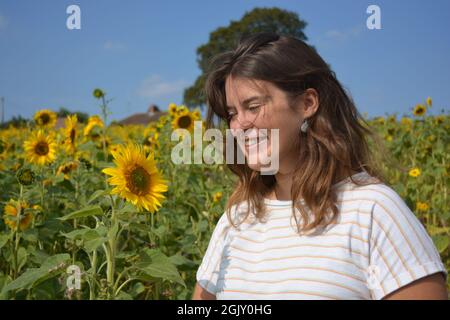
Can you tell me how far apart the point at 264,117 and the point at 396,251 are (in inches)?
18.0

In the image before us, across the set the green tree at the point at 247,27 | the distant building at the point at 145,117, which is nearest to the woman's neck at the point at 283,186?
the distant building at the point at 145,117

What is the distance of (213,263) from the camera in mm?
1546

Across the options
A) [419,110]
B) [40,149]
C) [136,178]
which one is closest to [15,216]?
[40,149]

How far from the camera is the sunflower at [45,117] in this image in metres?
3.77

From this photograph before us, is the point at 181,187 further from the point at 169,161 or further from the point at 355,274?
the point at 355,274

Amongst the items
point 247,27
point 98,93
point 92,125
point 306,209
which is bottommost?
point 306,209

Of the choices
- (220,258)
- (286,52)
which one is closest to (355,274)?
(220,258)

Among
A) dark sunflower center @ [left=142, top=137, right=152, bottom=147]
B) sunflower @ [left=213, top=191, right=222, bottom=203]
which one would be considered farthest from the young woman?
dark sunflower center @ [left=142, top=137, right=152, bottom=147]

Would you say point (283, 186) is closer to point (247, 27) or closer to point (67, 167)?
point (67, 167)

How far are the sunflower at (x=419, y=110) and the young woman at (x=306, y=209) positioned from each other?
4419 mm

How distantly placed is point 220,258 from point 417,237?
55cm

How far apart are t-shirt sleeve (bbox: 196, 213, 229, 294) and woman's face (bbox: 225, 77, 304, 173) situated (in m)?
0.23

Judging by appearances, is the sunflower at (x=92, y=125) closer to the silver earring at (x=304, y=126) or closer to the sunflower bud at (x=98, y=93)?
the sunflower bud at (x=98, y=93)

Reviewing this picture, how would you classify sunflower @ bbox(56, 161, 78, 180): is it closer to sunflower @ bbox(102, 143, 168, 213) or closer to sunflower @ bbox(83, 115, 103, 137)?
sunflower @ bbox(83, 115, 103, 137)
